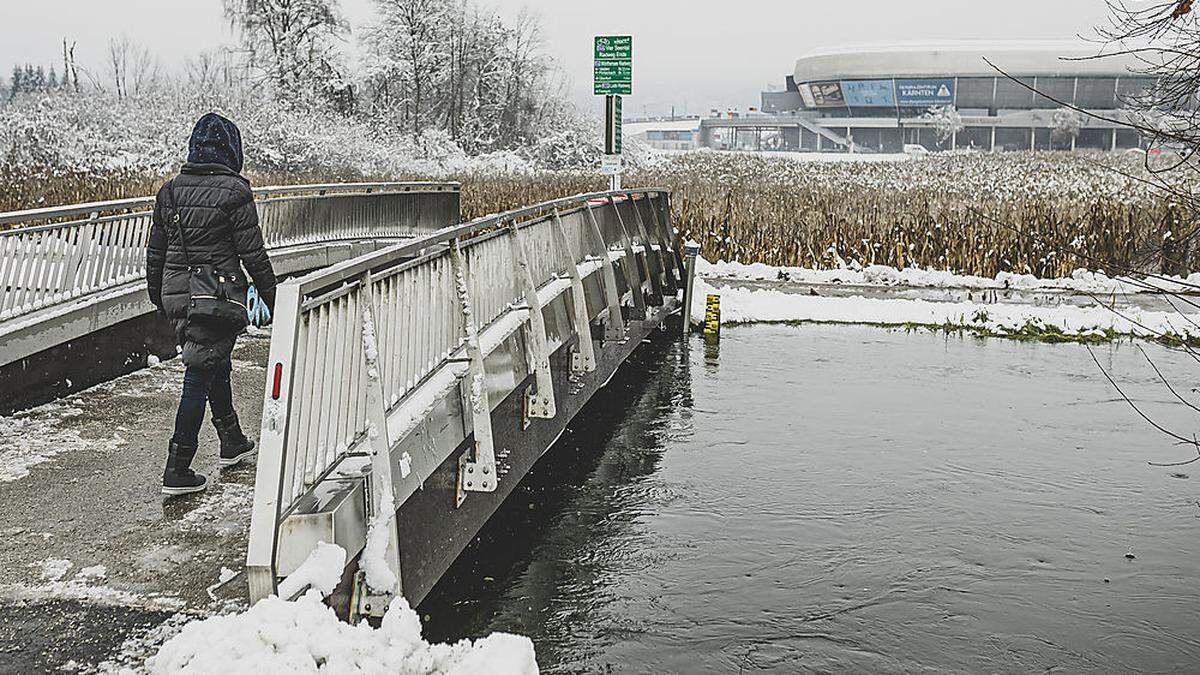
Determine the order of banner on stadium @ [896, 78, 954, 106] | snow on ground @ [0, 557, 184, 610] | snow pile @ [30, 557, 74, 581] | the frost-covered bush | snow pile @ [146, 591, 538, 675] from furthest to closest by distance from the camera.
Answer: banner on stadium @ [896, 78, 954, 106], the frost-covered bush, snow pile @ [30, 557, 74, 581], snow on ground @ [0, 557, 184, 610], snow pile @ [146, 591, 538, 675]

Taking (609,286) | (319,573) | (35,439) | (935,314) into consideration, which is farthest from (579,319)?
(935,314)

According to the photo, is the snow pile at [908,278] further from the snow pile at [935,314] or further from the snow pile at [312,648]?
the snow pile at [312,648]

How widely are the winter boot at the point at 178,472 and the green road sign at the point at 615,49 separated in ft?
44.6

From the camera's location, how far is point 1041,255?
68.2ft

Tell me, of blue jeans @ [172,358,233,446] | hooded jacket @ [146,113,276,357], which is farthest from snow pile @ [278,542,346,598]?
hooded jacket @ [146,113,276,357]

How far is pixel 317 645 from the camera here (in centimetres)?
439

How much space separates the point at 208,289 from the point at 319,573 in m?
2.50

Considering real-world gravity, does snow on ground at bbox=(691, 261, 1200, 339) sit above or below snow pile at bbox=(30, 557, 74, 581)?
below

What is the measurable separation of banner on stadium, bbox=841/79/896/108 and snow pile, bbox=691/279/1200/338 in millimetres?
119308

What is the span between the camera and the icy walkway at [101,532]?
5.15 meters

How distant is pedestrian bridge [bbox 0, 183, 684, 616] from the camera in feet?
15.9

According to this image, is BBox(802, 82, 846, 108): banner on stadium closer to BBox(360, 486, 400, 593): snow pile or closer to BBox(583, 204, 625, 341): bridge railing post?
BBox(583, 204, 625, 341): bridge railing post

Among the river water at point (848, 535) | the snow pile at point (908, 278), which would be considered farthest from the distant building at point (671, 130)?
the river water at point (848, 535)

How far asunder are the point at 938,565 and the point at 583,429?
419 centimetres
